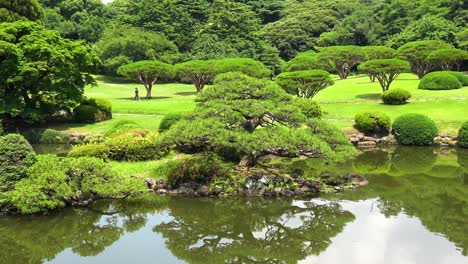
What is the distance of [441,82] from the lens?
38.0 meters

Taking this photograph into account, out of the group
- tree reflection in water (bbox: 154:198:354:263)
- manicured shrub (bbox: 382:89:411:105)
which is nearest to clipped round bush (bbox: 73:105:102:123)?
tree reflection in water (bbox: 154:198:354:263)

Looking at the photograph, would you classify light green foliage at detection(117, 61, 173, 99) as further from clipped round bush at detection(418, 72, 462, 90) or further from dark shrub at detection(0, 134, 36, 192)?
dark shrub at detection(0, 134, 36, 192)

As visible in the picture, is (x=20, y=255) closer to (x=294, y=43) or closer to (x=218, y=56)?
(x=218, y=56)

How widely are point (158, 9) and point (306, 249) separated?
65826 millimetres

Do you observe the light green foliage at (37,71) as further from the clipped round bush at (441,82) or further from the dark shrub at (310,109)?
the clipped round bush at (441,82)

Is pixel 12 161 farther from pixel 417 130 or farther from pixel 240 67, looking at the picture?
pixel 240 67

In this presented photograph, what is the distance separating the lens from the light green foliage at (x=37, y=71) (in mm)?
26766

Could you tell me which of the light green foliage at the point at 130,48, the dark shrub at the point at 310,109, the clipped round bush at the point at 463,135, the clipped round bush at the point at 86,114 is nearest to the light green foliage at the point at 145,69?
the clipped round bush at the point at 86,114

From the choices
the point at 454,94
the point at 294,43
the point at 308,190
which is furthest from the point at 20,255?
the point at 294,43

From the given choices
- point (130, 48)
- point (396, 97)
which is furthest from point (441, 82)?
point (130, 48)

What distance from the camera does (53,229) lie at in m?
13.3

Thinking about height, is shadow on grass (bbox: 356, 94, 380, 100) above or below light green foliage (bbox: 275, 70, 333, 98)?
below

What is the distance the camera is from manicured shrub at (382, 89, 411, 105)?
3366 centimetres

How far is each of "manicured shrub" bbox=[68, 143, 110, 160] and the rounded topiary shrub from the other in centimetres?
1749
